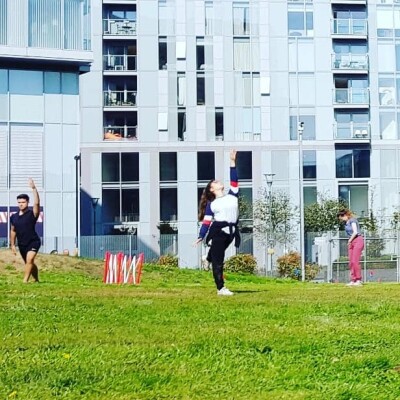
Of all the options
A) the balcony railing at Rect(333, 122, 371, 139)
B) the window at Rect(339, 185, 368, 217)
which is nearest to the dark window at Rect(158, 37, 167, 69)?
the balcony railing at Rect(333, 122, 371, 139)

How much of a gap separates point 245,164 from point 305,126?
5.30 m

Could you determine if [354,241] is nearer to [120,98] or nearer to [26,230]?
[26,230]

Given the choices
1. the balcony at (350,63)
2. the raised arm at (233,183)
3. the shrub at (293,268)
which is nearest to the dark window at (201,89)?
the balcony at (350,63)

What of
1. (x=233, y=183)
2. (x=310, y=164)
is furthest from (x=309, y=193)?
(x=233, y=183)

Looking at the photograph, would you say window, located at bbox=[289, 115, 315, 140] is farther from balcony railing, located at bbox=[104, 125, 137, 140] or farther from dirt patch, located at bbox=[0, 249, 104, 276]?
dirt patch, located at bbox=[0, 249, 104, 276]

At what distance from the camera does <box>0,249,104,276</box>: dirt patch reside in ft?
93.3

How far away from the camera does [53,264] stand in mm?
30078

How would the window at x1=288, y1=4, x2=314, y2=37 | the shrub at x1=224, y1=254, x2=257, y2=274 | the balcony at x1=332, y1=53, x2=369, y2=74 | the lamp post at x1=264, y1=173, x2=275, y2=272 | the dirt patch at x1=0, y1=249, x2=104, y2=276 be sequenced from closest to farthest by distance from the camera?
the dirt patch at x1=0, y1=249, x2=104, y2=276, the shrub at x1=224, y1=254, x2=257, y2=274, the lamp post at x1=264, y1=173, x2=275, y2=272, the balcony at x1=332, y1=53, x2=369, y2=74, the window at x1=288, y1=4, x2=314, y2=37

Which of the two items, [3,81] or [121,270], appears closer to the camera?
[121,270]

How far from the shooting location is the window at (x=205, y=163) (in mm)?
62438

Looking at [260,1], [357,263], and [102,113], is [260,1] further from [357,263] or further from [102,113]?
[357,263]

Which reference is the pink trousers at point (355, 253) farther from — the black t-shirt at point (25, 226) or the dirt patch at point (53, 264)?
the dirt patch at point (53, 264)

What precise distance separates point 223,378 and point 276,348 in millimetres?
1197

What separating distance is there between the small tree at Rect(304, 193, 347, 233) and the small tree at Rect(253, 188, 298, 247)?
0.94 meters
